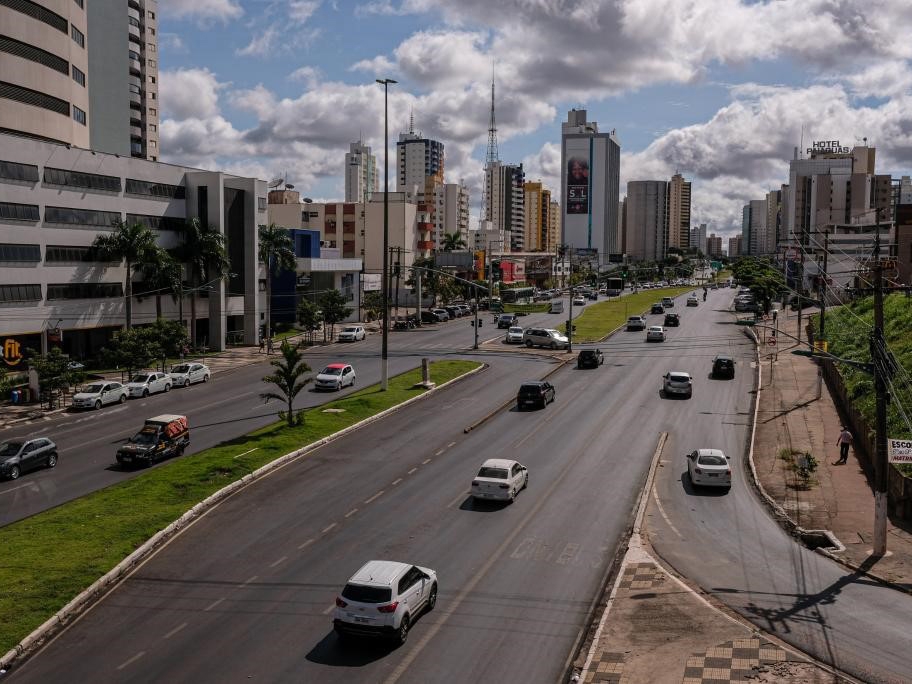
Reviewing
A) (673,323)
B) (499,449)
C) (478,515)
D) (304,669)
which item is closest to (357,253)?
(673,323)

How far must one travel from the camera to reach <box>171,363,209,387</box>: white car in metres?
58.7

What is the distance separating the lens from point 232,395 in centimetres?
5494

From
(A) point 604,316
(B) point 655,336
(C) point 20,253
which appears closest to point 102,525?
(C) point 20,253

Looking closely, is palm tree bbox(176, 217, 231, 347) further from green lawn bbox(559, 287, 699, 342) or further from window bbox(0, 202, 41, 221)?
green lawn bbox(559, 287, 699, 342)

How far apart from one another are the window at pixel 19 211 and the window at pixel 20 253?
1925 millimetres

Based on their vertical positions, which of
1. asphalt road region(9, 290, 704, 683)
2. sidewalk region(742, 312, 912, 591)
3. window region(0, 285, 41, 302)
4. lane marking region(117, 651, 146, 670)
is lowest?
lane marking region(117, 651, 146, 670)

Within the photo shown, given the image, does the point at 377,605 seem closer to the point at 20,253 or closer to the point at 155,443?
the point at 155,443

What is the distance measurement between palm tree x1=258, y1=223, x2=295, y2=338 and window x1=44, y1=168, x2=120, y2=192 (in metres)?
17.0

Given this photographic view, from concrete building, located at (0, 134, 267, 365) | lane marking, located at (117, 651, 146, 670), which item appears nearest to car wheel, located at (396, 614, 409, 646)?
lane marking, located at (117, 651, 146, 670)

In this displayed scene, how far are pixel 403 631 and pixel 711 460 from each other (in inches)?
713

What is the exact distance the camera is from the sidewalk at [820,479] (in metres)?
26.0

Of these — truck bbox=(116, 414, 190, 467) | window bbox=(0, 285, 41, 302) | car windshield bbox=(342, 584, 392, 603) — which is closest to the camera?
car windshield bbox=(342, 584, 392, 603)

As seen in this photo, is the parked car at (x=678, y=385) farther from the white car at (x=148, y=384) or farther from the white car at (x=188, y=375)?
the white car at (x=148, y=384)

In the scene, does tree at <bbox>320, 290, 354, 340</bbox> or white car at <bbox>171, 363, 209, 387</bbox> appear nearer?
white car at <bbox>171, 363, 209, 387</bbox>
